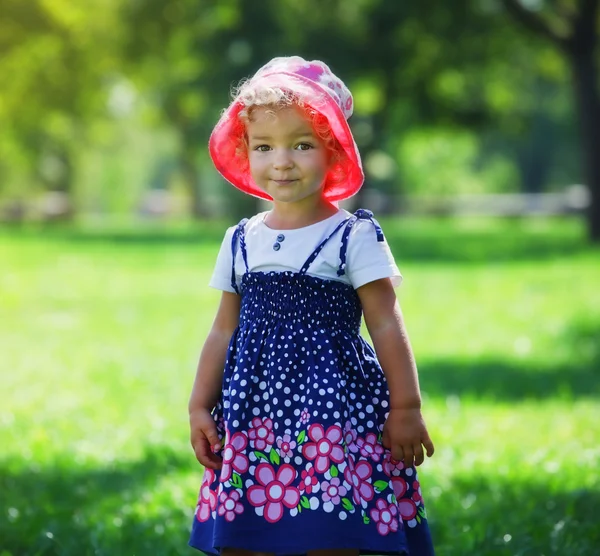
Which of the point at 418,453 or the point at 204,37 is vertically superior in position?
the point at 204,37

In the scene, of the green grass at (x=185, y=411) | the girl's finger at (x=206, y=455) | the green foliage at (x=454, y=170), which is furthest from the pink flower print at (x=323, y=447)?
the green foliage at (x=454, y=170)

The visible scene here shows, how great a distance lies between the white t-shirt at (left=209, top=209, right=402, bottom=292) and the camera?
3111 millimetres

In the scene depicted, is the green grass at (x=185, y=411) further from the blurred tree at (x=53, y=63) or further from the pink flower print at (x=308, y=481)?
the blurred tree at (x=53, y=63)

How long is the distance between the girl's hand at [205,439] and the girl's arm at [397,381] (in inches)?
19.5

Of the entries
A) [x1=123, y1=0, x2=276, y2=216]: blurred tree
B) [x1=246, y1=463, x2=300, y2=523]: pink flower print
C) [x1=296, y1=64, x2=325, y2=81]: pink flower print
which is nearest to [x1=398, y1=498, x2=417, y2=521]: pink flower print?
[x1=246, y1=463, x2=300, y2=523]: pink flower print

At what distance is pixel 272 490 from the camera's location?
9.93 ft

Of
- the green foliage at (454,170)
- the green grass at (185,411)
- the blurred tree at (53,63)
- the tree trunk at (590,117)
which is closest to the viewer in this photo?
the green grass at (185,411)

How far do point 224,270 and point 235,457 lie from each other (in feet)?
1.97

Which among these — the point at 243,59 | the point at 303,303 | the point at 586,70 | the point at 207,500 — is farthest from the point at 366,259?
the point at 243,59

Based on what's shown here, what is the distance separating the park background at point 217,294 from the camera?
5.03 metres

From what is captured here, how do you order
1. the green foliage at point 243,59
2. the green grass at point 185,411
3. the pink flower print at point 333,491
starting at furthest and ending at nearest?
1. the green foliage at point 243,59
2. the green grass at point 185,411
3. the pink flower print at point 333,491

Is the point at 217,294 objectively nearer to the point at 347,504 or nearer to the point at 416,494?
the point at 416,494

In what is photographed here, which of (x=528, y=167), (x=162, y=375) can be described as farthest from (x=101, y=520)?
(x=528, y=167)

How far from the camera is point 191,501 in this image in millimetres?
4949
